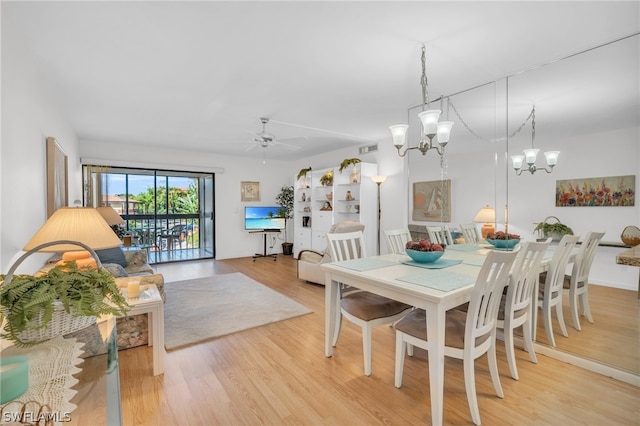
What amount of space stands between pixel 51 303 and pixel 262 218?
6.32m

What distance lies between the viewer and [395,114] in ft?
13.0

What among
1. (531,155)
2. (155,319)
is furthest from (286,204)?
(531,155)

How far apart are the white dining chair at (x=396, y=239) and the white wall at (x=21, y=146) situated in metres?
2.87

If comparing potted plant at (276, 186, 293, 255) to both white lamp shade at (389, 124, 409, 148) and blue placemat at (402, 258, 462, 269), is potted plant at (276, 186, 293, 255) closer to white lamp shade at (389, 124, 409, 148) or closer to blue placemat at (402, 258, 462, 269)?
white lamp shade at (389, 124, 409, 148)

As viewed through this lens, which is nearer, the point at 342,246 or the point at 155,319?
the point at 155,319

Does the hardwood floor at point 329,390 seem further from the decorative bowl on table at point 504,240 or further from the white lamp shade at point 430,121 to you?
the white lamp shade at point 430,121

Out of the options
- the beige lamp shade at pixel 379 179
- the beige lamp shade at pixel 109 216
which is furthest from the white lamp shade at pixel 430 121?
the beige lamp shade at pixel 109 216

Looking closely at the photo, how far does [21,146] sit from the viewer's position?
6.46ft

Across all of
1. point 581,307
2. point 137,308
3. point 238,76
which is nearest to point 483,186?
point 581,307

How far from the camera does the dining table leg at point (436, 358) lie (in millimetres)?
1619

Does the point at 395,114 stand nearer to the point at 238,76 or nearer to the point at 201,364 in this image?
the point at 238,76

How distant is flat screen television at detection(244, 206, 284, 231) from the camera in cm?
704

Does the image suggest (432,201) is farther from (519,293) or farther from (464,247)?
(519,293)

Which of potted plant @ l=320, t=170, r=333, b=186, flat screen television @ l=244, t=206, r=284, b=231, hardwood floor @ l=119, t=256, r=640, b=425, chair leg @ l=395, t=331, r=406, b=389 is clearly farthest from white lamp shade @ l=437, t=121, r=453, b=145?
flat screen television @ l=244, t=206, r=284, b=231
